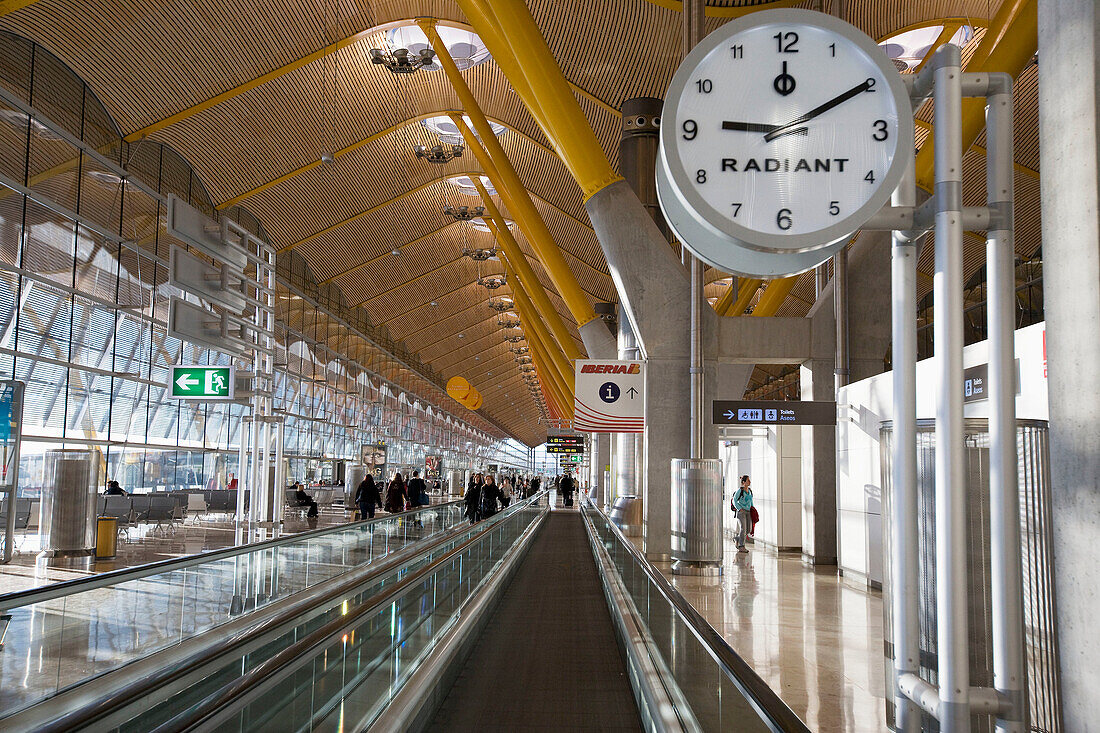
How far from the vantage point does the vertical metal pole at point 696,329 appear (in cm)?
1551

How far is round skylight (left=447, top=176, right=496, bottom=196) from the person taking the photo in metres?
37.3

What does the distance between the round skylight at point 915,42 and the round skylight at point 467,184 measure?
1832 centimetres

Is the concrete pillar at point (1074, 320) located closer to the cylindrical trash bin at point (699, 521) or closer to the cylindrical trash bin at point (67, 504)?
the cylindrical trash bin at point (699, 521)

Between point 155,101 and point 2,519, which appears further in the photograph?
point 155,101

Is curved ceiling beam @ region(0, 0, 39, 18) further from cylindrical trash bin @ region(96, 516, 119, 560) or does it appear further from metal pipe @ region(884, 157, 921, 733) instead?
metal pipe @ region(884, 157, 921, 733)

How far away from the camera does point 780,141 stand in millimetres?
2828

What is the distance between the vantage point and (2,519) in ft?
40.6

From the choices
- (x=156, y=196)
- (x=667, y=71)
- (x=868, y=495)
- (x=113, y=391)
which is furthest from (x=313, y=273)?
(x=868, y=495)

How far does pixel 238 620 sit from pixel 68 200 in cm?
1256

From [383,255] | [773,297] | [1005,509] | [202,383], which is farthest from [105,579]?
[383,255]

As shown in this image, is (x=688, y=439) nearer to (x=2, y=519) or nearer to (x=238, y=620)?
(x=238, y=620)

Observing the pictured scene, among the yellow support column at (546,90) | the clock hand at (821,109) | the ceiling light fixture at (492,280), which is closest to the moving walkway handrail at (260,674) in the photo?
the clock hand at (821,109)

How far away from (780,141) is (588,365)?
15374 millimetres

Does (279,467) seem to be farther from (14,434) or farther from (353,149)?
(353,149)
